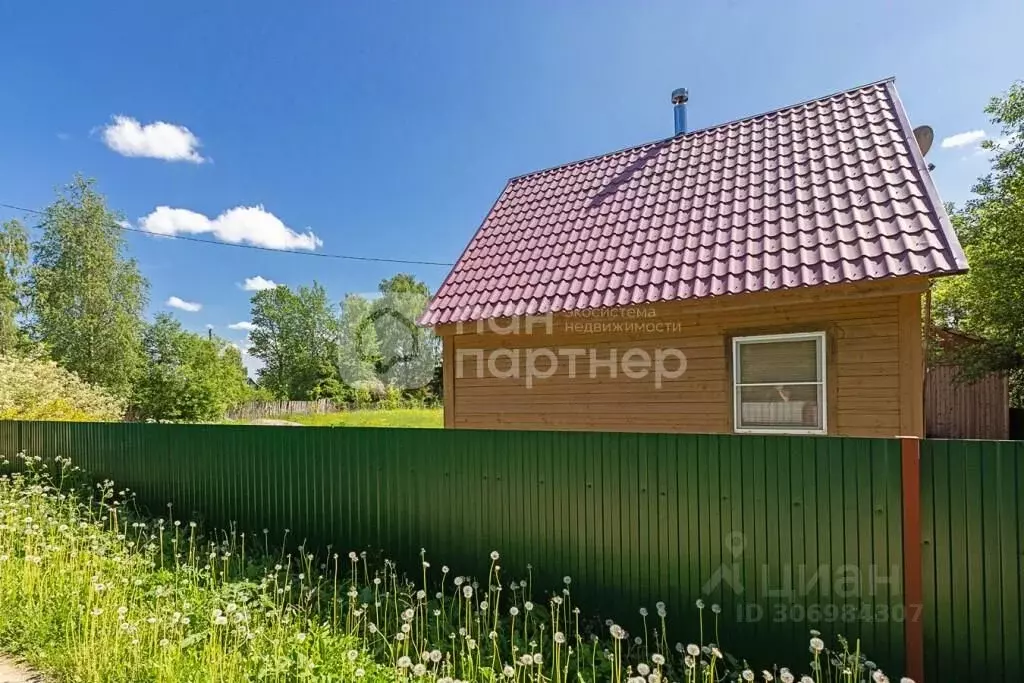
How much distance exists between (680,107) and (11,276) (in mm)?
24678

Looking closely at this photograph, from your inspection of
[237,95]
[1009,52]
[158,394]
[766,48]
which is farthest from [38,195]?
[1009,52]

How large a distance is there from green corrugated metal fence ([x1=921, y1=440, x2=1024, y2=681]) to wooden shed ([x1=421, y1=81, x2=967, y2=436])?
2.45 meters

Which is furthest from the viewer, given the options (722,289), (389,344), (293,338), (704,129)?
(293,338)

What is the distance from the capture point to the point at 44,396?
1208 centimetres

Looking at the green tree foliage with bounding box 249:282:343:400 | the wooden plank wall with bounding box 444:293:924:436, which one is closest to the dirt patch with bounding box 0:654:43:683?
the wooden plank wall with bounding box 444:293:924:436

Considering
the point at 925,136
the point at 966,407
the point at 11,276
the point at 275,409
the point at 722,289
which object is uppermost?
the point at 11,276

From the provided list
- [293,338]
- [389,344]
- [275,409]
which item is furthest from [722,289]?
[293,338]

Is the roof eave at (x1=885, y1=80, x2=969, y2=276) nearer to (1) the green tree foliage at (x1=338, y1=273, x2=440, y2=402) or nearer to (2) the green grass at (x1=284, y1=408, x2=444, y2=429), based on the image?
(2) the green grass at (x1=284, y1=408, x2=444, y2=429)

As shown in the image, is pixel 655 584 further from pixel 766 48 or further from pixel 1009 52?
pixel 1009 52

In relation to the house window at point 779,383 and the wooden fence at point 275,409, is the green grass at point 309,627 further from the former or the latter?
the wooden fence at point 275,409

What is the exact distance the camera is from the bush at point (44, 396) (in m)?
10.8

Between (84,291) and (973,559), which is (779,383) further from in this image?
(84,291)

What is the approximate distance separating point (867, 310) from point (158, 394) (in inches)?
1080

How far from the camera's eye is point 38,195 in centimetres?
2005
